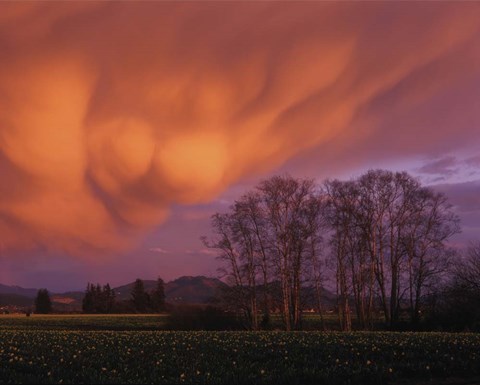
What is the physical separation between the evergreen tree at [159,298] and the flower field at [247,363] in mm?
129803

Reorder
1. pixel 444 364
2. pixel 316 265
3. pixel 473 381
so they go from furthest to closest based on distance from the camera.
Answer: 1. pixel 316 265
2. pixel 444 364
3. pixel 473 381

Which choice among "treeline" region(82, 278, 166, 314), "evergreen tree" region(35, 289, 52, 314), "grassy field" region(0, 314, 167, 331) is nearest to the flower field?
"grassy field" region(0, 314, 167, 331)

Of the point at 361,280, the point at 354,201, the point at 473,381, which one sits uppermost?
the point at 354,201

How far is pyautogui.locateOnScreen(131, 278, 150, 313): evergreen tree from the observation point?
481 ft

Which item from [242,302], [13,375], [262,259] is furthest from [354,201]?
[13,375]

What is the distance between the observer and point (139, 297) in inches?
5842

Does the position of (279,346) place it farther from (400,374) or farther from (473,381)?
(473,381)

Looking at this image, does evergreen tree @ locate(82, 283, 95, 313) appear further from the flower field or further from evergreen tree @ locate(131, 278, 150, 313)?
the flower field

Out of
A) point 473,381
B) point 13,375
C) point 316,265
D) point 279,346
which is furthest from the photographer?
point 316,265

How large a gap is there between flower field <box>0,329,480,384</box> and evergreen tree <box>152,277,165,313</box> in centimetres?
12980

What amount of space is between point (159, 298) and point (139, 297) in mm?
6632

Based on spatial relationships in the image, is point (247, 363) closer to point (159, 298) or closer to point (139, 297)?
point (139, 297)

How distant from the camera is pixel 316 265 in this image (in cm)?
4766

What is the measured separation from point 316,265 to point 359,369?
33457 millimetres
